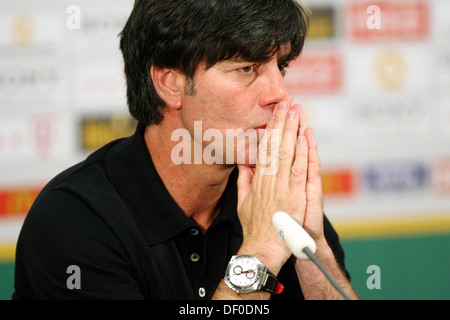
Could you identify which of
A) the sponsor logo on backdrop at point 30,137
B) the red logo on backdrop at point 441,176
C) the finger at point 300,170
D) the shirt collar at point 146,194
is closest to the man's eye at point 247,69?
the finger at point 300,170

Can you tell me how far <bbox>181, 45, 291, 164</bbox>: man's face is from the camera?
1.61 metres

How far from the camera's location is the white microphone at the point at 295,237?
1236mm

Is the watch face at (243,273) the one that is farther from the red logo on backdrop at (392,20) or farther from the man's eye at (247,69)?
the red logo on backdrop at (392,20)

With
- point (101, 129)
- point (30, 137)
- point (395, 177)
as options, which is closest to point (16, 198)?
point (30, 137)

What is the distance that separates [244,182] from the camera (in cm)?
165

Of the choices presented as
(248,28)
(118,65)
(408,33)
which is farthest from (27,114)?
(408,33)

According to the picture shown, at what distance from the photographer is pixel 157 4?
1656 mm

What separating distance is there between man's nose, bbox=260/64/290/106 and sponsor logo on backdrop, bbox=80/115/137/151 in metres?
1.54

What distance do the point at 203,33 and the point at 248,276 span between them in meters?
0.63

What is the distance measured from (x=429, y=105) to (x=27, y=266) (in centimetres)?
248

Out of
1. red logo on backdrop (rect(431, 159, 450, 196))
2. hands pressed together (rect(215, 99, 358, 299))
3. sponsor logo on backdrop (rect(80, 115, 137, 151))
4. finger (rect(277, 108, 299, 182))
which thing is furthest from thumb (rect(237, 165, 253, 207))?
red logo on backdrop (rect(431, 159, 450, 196))

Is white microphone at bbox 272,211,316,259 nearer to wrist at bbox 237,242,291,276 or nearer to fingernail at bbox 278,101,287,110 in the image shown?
wrist at bbox 237,242,291,276

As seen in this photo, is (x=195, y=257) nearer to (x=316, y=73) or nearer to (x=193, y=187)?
(x=193, y=187)

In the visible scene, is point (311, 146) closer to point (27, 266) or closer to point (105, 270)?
point (105, 270)
